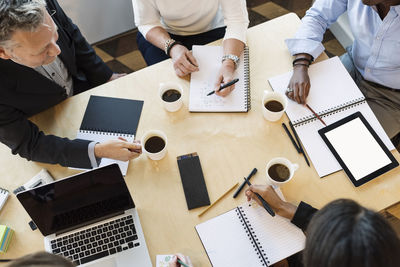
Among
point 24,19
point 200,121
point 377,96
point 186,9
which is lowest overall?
point 377,96

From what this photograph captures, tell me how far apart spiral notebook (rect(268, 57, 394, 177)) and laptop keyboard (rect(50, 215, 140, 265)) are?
26.7 inches

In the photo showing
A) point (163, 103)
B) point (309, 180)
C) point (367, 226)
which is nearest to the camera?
point (367, 226)

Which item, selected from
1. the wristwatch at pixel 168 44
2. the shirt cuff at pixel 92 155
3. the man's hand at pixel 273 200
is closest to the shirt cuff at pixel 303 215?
the man's hand at pixel 273 200

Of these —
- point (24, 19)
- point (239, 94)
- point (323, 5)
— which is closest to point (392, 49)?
point (323, 5)

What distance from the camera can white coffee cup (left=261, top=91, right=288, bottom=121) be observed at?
4.03 feet

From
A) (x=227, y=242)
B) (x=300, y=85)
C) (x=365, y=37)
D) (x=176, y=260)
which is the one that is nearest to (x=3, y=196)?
(x=176, y=260)

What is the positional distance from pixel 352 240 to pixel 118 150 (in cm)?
78

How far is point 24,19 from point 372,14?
1.25 meters

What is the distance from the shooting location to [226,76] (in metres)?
1.33

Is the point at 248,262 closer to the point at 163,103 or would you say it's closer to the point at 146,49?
the point at 163,103

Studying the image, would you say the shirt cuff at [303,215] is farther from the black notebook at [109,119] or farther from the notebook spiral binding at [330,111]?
the black notebook at [109,119]

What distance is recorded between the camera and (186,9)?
5.10 ft

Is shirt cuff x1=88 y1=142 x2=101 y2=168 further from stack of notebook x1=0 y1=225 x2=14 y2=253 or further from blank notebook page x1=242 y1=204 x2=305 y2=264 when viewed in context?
blank notebook page x1=242 y1=204 x2=305 y2=264

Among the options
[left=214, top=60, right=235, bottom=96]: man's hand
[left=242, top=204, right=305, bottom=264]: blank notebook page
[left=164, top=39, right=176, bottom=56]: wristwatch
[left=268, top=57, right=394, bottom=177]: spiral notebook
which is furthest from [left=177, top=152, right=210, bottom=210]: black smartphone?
[left=164, top=39, right=176, bottom=56]: wristwatch
